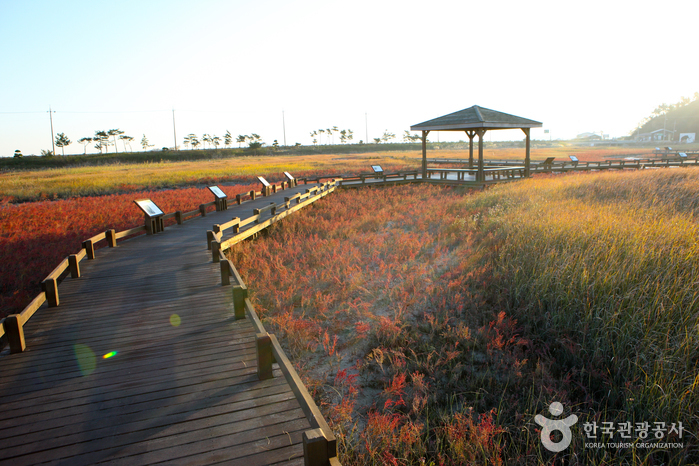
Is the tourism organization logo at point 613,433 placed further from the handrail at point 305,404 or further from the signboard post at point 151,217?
the signboard post at point 151,217

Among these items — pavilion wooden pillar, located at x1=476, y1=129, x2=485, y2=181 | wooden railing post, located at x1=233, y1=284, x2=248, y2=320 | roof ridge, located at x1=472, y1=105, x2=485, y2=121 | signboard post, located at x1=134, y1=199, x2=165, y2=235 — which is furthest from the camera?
pavilion wooden pillar, located at x1=476, y1=129, x2=485, y2=181

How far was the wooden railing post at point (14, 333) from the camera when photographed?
15.6ft

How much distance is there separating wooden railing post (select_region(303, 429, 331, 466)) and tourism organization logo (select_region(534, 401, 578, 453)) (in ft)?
8.42

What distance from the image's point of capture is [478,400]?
15.7ft

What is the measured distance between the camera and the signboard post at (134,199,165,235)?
11461mm

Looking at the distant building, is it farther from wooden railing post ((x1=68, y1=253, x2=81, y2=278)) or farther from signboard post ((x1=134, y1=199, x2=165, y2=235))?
wooden railing post ((x1=68, y1=253, x2=81, y2=278))

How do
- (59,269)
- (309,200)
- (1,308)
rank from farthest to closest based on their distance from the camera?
(309,200) < (1,308) < (59,269)

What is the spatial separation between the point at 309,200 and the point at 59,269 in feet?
38.2

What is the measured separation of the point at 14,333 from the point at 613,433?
22.8 ft

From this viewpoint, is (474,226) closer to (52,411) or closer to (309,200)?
(309,200)

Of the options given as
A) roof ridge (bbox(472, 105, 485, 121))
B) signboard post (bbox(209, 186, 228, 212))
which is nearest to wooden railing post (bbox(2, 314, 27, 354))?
signboard post (bbox(209, 186, 228, 212))

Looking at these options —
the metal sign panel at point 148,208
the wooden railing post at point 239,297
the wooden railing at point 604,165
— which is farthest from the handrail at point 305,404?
the wooden railing at point 604,165

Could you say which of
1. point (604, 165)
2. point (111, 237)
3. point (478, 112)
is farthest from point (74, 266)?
point (604, 165)

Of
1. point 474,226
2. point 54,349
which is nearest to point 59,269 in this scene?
point 54,349
